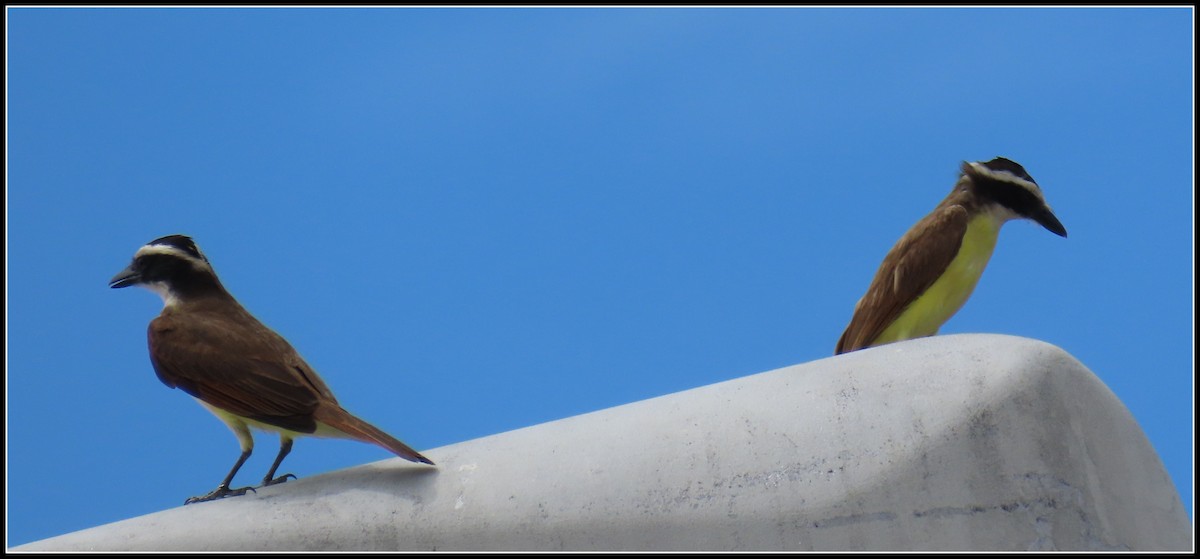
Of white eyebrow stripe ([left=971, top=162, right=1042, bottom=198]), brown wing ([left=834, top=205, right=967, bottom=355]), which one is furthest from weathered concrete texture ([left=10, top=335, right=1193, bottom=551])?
white eyebrow stripe ([left=971, top=162, right=1042, bottom=198])

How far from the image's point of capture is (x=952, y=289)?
22.3 feet

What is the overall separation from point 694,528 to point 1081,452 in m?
1.55

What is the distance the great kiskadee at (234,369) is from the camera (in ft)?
17.0

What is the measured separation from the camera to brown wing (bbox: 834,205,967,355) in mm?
6723

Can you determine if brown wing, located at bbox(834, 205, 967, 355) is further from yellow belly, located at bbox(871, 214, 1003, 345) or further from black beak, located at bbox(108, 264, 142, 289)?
black beak, located at bbox(108, 264, 142, 289)

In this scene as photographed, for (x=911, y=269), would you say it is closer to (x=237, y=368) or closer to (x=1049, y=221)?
(x=1049, y=221)

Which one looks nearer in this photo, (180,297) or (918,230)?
(180,297)

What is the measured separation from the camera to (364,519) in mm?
4797

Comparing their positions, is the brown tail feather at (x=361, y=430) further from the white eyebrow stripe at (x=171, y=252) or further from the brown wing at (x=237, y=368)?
the white eyebrow stripe at (x=171, y=252)

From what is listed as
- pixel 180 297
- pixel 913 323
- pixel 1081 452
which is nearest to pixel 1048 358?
pixel 1081 452

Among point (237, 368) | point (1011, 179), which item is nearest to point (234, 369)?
point (237, 368)

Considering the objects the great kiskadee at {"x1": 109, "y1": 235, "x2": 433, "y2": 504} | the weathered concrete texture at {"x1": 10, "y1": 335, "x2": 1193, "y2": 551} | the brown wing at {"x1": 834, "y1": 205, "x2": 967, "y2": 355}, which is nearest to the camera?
the weathered concrete texture at {"x1": 10, "y1": 335, "x2": 1193, "y2": 551}

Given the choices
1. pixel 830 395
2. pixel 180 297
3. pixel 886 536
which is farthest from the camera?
pixel 180 297

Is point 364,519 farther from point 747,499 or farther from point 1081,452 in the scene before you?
point 1081,452
